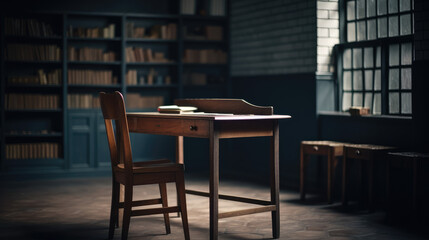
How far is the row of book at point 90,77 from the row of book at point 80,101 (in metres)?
0.18

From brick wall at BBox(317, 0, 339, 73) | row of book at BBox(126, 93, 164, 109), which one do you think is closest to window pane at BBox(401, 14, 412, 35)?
brick wall at BBox(317, 0, 339, 73)

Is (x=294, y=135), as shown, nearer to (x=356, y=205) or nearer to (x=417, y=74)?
(x=356, y=205)

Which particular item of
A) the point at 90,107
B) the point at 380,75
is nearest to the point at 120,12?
the point at 90,107

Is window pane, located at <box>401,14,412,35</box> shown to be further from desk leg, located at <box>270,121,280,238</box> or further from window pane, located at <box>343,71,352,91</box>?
desk leg, located at <box>270,121,280,238</box>

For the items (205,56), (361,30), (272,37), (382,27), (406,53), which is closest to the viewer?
(406,53)

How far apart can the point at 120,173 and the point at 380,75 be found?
3.43 meters

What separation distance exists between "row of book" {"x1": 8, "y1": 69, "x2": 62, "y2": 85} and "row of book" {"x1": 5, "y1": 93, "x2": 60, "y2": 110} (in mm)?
173

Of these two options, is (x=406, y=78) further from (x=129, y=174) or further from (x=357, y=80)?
(x=129, y=174)

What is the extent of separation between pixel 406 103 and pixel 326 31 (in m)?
1.46

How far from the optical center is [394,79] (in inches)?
256

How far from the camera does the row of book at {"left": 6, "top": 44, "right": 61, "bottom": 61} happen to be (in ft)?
26.8

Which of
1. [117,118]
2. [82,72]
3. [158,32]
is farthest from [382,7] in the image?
[82,72]

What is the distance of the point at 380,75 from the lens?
6.69 m

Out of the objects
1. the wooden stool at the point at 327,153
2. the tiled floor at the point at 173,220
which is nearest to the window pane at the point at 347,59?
the wooden stool at the point at 327,153
